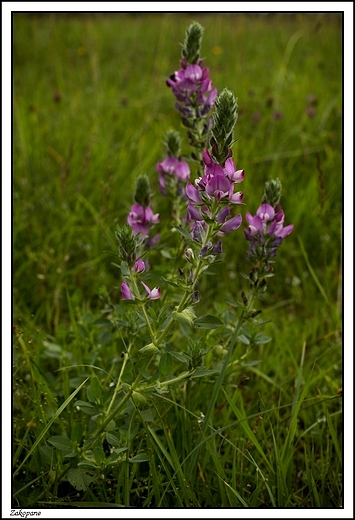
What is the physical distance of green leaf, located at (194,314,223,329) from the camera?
139 cm

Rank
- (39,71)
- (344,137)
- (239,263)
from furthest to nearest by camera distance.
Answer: (39,71)
(239,263)
(344,137)

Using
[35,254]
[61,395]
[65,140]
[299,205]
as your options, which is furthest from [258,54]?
[61,395]

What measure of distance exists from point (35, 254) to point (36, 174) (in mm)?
869

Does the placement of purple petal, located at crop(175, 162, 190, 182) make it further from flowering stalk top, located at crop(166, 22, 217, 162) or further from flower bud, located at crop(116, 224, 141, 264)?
flower bud, located at crop(116, 224, 141, 264)

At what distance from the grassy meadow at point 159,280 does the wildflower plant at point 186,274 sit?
0.06 m

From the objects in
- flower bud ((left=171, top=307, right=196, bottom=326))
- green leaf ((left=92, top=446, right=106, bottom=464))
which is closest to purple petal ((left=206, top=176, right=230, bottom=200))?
flower bud ((left=171, top=307, right=196, bottom=326))

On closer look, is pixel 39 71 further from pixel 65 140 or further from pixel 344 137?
pixel 344 137

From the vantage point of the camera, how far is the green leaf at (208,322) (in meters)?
1.39

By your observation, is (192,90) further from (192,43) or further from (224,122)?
(224,122)

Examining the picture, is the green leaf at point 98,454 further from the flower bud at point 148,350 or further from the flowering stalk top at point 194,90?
the flowering stalk top at point 194,90

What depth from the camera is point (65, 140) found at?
385 centimetres

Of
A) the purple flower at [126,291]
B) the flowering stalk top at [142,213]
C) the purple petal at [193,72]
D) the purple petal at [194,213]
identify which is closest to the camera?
the purple petal at [194,213]

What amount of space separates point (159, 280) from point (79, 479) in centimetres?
66

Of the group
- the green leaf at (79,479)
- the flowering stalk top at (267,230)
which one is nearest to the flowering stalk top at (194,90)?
the flowering stalk top at (267,230)
